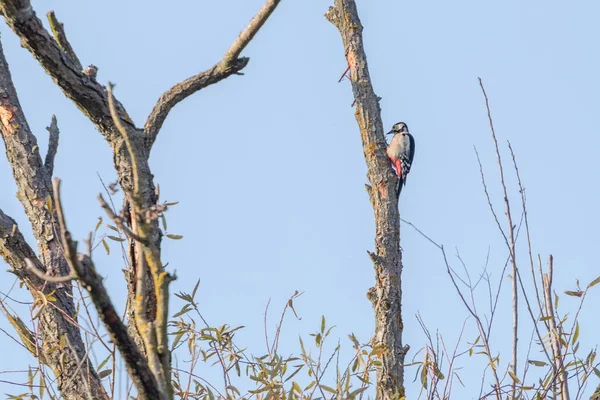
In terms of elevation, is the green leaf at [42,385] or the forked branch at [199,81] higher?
the forked branch at [199,81]

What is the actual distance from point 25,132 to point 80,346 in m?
1.27

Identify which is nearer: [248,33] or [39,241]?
[248,33]

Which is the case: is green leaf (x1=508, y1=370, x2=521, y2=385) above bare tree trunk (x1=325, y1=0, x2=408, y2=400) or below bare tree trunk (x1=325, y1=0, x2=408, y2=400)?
below

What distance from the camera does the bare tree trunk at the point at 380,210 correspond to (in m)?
5.13

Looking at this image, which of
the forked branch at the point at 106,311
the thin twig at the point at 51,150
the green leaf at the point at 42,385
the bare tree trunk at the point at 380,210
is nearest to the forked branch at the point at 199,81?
the green leaf at the point at 42,385

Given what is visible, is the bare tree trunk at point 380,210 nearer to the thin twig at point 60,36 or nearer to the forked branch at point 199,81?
the forked branch at point 199,81

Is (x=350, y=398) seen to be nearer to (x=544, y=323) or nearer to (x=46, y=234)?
(x=544, y=323)

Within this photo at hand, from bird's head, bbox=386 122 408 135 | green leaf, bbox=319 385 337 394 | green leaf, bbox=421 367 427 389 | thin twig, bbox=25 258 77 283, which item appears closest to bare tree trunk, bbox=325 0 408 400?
green leaf, bbox=421 367 427 389

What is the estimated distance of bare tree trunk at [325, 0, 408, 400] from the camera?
5133 mm

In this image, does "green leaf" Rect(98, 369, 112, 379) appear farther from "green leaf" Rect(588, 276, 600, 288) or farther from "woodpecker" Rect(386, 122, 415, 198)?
"woodpecker" Rect(386, 122, 415, 198)

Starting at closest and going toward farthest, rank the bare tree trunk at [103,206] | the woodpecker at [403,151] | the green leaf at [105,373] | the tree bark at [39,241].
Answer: the bare tree trunk at [103,206] < the green leaf at [105,373] < the tree bark at [39,241] < the woodpecker at [403,151]

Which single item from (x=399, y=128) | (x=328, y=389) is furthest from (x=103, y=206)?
(x=399, y=128)

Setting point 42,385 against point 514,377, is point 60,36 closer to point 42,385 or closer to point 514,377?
point 42,385

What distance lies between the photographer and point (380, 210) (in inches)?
219
